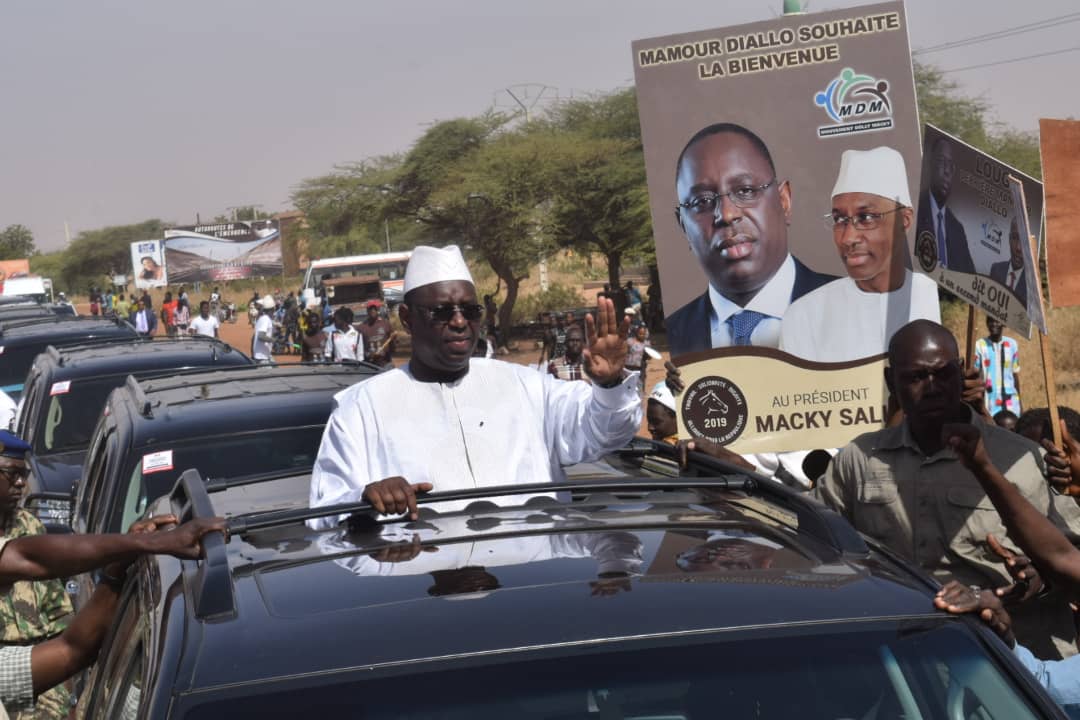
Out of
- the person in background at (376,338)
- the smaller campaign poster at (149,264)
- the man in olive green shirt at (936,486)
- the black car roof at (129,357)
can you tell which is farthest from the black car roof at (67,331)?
the smaller campaign poster at (149,264)

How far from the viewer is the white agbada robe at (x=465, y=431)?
4070 mm

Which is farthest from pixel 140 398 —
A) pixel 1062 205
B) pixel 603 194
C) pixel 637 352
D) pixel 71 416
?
pixel 603 194

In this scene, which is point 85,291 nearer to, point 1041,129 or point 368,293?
point 368,293

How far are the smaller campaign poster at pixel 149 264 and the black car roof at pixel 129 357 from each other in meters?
65.8

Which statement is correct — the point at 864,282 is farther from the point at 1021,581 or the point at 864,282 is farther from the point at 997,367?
the point at 997,367

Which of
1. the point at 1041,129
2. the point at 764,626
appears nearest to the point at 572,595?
the point at 764,626

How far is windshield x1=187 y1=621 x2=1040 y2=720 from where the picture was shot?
2.15 meters

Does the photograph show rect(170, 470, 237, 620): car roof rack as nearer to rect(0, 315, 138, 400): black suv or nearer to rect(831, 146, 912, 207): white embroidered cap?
rect(831, 146, 912, 207): white embroidered cap

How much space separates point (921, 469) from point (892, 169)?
83.2 inches

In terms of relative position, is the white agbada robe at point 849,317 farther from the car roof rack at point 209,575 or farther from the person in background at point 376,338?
the person in background at point 376,338

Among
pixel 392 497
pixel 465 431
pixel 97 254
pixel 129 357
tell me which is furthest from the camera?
pixel 97 254

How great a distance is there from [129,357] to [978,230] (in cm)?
657

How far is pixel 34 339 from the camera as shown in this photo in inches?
535

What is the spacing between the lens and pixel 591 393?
4082mm
